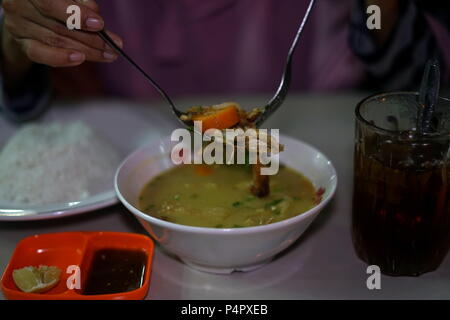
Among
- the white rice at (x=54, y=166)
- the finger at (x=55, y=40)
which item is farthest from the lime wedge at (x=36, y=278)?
the finger at (x=55, y=40)

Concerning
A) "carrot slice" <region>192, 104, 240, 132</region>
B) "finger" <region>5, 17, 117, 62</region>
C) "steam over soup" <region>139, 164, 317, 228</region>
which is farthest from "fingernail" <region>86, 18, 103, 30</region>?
"steam over soup" <region>139, 164, 317, 228</region>

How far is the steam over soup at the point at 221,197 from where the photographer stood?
3.85ft

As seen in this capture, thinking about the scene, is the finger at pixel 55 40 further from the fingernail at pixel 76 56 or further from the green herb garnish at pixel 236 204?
the green herb garnish at pixel 236 204


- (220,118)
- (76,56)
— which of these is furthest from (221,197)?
(76,56)

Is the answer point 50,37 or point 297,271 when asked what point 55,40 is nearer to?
point 50,37

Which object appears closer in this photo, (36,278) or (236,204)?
(36,278)

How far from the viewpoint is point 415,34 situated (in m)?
1.69

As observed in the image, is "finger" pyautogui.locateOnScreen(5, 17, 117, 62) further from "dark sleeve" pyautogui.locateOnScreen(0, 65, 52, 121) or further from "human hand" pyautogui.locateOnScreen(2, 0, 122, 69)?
"dark sleeve" pyautogui.locateOnScreen(0, 65, 52, 121)

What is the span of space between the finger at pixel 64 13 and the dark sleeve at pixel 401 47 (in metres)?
0.87

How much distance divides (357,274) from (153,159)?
58cm

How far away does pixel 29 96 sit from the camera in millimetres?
1827

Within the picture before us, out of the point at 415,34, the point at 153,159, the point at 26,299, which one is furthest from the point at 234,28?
the point at 26,299

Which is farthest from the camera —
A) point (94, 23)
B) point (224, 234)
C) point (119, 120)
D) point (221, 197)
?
point (119, 120)

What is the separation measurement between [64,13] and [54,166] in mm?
418
